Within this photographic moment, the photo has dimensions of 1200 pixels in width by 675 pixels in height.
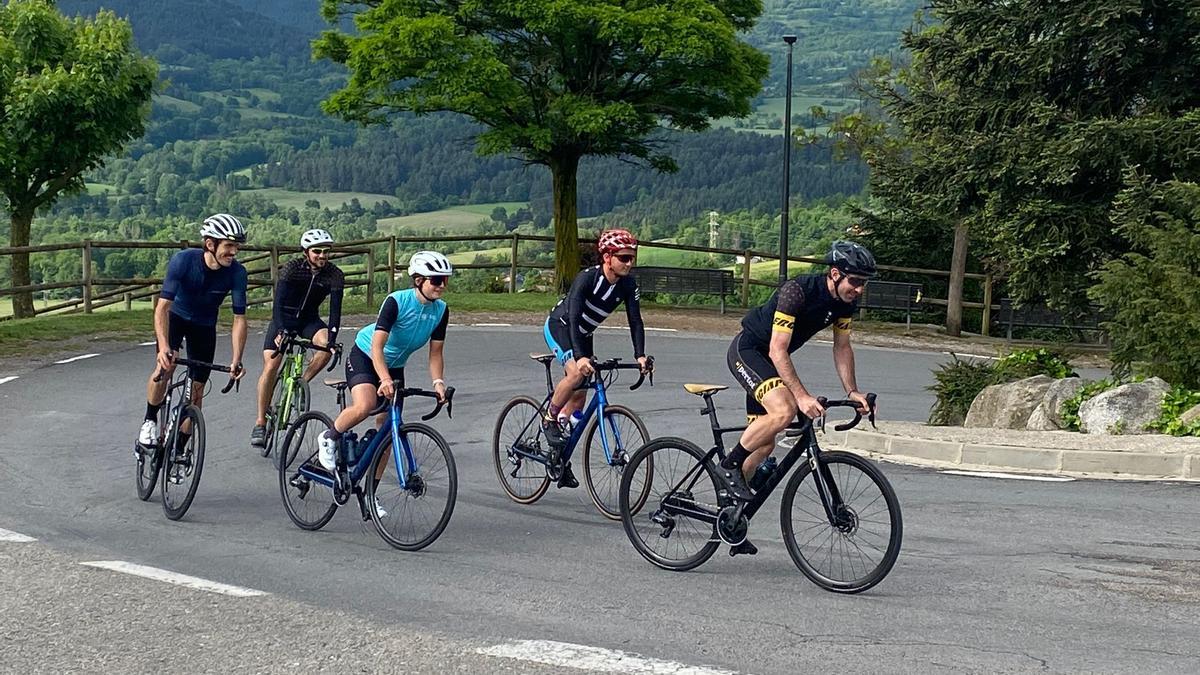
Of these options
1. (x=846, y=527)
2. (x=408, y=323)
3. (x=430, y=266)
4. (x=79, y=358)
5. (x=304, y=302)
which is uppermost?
(x=430, y=266)

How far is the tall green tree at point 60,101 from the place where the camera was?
39.6 m

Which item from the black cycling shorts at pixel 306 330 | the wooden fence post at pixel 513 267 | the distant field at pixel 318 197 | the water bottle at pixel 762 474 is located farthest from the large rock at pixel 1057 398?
the distant field at pixel 318 197

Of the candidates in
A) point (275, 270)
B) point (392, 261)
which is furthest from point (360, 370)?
point (392, 261)

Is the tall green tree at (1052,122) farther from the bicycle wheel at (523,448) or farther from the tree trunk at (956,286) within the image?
the bicycle wheel at (523,448)

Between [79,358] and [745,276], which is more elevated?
[745,276]

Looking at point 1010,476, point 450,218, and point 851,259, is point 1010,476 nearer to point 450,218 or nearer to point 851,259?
point 851,259

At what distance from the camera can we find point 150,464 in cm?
1055

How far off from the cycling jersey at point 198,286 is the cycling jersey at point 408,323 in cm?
168

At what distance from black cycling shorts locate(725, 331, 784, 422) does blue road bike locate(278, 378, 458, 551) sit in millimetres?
1651

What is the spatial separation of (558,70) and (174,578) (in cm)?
2739

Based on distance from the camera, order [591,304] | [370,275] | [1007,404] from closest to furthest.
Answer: [591,304]
[1007,404]
[370,275]

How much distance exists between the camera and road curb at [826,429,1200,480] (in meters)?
11.5

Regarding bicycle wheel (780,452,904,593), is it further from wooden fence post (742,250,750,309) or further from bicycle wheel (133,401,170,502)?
wooden fence post (742,250,750,309)

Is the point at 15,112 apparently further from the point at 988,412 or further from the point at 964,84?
the point at 988,412
